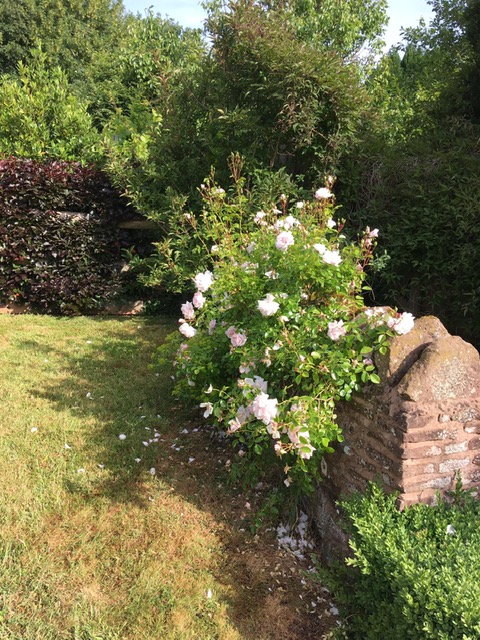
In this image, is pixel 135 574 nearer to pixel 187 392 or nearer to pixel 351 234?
pixel 187 392

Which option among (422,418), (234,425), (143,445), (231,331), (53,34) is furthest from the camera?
(53,34)

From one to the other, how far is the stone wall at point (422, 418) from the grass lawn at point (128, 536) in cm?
76

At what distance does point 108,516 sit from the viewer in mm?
2709

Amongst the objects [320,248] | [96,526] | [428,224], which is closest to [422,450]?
[320,248]

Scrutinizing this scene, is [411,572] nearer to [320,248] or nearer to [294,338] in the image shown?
[294,338]

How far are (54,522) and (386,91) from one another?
9724mm

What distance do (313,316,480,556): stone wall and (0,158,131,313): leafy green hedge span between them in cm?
535

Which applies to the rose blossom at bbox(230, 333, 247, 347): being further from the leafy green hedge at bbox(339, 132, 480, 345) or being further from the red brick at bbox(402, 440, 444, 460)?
the leafy green hedge at bbox(339, 132, 480, 345)

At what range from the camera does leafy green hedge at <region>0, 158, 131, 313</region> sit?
6555mm

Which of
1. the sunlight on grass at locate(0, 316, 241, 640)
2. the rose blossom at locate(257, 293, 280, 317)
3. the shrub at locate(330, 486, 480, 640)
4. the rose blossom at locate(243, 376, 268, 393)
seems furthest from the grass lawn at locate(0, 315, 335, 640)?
the rose blossom at locate(257, 293, 280, 317)

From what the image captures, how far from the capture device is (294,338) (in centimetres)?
254

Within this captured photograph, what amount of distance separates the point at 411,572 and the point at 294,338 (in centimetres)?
116

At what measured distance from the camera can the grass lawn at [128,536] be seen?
220 centimetres

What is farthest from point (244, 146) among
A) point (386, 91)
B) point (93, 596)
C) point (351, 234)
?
point (386, 91)
